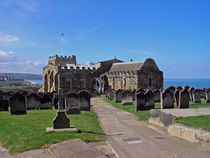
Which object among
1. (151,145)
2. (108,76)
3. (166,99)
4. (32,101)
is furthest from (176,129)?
(108,76)

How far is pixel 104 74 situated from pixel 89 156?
31850 millimetres

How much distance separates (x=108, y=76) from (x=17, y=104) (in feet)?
82.1

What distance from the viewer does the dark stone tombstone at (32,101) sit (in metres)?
14.6

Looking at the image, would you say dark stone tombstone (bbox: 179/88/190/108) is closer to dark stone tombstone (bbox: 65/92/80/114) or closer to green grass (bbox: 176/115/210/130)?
green grass (bbox: 176/115/210/130)

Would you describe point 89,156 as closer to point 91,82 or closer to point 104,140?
point 104,140

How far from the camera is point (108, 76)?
3616cm

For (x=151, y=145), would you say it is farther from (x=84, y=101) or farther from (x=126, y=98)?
(x=126, y=98)

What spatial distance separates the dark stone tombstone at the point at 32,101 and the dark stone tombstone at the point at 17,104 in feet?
8.39

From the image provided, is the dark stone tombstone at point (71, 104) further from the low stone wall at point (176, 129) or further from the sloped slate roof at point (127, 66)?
the sloped slate roof at point (127, 66)

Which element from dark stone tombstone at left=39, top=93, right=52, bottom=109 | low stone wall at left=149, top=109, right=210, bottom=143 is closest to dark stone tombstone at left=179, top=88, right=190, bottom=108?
low stone wall at left=149, top=109, right=210, bottom=143

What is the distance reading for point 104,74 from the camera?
3659 cm

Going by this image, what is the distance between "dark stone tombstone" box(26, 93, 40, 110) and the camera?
14602 millimetres

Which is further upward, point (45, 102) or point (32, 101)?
point (32, 101)

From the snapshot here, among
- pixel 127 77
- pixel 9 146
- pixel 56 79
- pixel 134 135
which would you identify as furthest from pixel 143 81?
pixel 9 146
